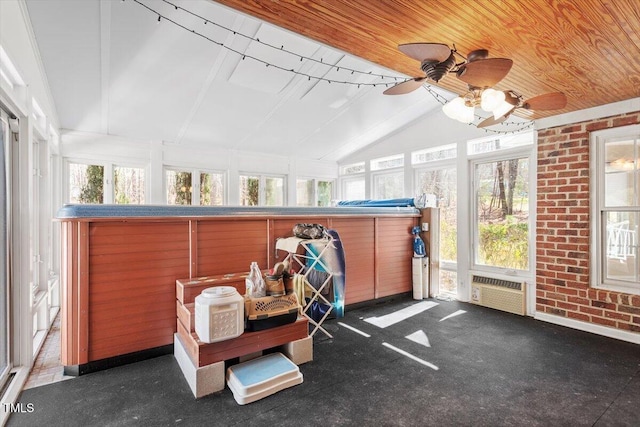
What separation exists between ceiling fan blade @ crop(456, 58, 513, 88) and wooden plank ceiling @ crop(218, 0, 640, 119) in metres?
0.27

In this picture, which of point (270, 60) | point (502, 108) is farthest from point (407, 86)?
point (270, 60)

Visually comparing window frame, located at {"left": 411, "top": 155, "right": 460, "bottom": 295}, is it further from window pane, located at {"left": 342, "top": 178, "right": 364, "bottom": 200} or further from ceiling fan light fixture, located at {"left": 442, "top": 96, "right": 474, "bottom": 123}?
ceiling fan light fixture, located at {"left": 442, "top": 96, "right": 474, "bottom": 123}

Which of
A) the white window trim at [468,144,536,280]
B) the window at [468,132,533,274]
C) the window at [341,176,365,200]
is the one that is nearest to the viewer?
the white window trim at [468,144,536,280]

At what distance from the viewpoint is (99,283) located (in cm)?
252

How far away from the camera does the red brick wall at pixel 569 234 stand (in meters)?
3.25

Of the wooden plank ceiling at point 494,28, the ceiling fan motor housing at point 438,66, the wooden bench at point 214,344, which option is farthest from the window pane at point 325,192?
the ceiling fan motor housing at point 438,66

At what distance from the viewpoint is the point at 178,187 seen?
5.34 metres

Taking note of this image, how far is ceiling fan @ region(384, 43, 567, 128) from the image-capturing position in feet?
5.97

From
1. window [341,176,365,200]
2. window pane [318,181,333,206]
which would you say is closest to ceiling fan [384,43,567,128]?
window [341,176,365,200]

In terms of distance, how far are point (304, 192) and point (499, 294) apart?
4.05 metres

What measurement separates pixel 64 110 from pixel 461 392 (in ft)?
17.0

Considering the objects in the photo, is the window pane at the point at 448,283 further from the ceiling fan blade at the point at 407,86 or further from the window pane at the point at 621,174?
the ceiling fan blade at the point at 407,86

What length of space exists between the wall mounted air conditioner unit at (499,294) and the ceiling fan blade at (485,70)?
2.93 m

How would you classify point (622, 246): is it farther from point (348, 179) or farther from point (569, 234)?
point (348, 179)
